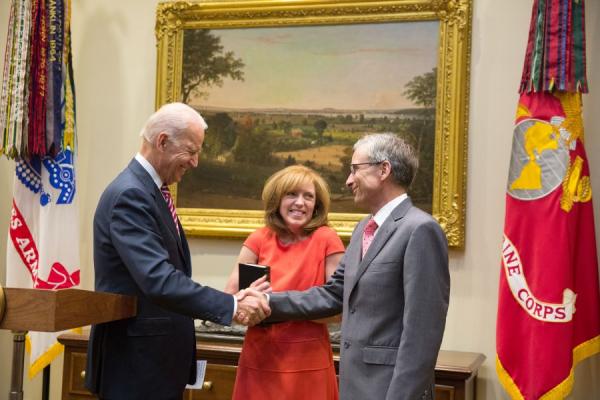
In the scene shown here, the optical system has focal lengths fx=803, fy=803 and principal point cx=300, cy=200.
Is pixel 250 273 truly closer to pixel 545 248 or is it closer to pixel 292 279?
pixel 292 279

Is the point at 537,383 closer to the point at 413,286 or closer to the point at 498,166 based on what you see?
the point at 498,166

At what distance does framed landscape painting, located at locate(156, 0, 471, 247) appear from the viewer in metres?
4.67

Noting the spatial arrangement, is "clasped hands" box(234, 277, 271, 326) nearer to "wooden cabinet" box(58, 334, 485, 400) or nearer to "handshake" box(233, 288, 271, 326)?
"handshake" box(233, 288, 271, 326)

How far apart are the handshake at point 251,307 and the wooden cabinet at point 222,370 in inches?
37.2

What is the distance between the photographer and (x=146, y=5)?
17.5ft

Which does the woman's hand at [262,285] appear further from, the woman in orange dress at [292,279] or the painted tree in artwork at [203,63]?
the painted tree in artwork at [203,63]

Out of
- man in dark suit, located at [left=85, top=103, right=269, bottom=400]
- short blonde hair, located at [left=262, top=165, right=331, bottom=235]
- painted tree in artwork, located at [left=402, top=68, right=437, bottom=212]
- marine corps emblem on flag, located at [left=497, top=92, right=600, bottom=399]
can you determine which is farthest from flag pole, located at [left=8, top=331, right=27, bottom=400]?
painted tree in artwork, located at [left=402, top=68, right=437, bottom=212]

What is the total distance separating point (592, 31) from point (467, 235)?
4.30ft

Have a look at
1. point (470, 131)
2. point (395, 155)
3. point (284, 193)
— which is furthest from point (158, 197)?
point (470, 131)

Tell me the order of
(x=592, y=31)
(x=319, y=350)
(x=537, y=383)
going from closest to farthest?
(x=319, y=350) → (x=537, y=383) → (x=592, y=31)

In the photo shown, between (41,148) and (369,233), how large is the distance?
2513 millimetres

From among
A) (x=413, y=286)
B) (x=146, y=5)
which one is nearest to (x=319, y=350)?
(x=413, y=286)

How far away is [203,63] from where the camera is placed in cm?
519

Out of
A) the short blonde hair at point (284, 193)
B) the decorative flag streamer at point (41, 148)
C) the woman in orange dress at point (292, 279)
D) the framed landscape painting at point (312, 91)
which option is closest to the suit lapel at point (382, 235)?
the woman in orange dress at point (292, 279)
